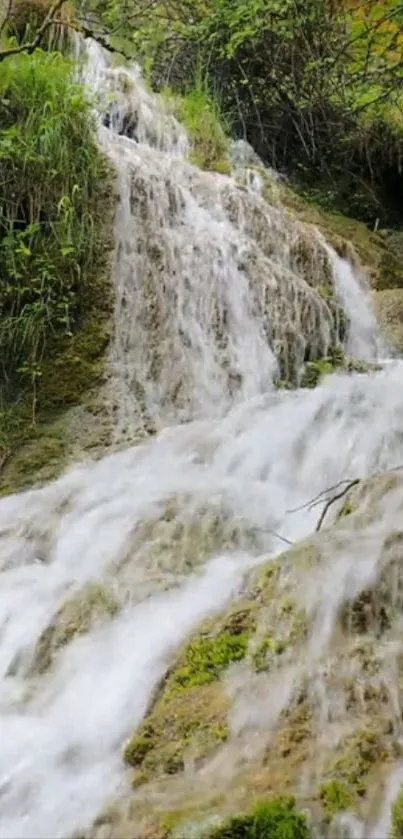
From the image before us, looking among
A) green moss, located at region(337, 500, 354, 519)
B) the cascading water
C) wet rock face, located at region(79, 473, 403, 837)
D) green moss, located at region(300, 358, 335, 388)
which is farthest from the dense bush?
wet rock face, located at region(79, 473, 403, 837)

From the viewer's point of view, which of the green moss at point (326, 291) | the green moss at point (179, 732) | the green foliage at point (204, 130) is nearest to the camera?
the green moss at point (179, 732)

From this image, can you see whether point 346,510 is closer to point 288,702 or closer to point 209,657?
point 209,657

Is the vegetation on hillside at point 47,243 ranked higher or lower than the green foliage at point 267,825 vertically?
higher

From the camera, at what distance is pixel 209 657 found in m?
2.25

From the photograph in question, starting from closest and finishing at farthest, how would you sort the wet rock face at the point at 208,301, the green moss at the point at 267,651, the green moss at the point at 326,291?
the green moss at the point at 267,651, the wet rock face at the point at 208,301, the green moss at the point at 326,291

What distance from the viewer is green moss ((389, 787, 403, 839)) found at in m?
1.58

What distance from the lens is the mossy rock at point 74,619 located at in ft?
8.50

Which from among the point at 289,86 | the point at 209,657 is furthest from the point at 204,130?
the point at 209,657

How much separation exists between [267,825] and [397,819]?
0.85ft

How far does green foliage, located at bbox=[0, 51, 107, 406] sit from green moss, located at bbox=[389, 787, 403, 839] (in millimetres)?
3599

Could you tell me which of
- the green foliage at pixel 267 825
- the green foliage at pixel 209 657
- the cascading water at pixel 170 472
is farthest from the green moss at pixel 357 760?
the green foliage at pixel 209 657

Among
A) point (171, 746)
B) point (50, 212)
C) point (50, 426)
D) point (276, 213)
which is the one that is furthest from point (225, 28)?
point (171, 746)

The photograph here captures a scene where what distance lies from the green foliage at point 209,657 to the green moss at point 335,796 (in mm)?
533

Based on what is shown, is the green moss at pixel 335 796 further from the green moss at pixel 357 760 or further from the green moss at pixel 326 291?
the green moss at pixel 326 291
